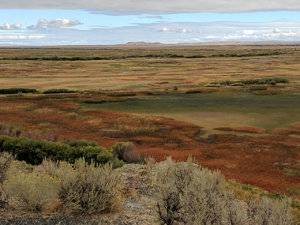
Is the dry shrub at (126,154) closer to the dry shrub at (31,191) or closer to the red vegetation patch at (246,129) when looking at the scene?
the dry shrub at (31,191)

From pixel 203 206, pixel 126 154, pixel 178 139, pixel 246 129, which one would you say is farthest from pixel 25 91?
pixel 203 206

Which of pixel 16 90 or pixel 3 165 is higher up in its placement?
pixel 3 165

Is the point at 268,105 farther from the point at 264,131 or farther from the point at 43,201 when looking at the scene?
the point at 43,201

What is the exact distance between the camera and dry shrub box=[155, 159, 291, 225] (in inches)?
424

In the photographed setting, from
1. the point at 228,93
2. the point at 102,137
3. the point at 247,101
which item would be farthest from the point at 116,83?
the point at 102,137

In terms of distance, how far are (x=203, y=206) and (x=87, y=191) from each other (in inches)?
138

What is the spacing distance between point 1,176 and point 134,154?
13030 millimetres

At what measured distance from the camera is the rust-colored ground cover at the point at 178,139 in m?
27.2

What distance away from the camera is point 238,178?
25.6 metres

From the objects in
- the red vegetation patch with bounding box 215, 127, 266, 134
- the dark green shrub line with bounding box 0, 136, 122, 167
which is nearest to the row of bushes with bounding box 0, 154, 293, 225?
the dark green shrub line with bounding box 0, 136, 122, 167

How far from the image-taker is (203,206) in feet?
36.3

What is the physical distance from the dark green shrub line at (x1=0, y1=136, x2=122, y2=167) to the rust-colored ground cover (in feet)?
18.5

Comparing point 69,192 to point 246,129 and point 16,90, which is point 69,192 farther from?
point 16,90

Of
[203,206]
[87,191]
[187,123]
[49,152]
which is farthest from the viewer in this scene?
[187,123]
